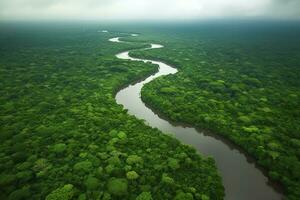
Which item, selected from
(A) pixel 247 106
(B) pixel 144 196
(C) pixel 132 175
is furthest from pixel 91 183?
(A) pixel 247 106

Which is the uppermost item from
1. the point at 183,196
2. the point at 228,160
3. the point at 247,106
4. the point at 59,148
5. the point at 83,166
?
the point at 59,148

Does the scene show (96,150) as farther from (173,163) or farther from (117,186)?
(173,163)

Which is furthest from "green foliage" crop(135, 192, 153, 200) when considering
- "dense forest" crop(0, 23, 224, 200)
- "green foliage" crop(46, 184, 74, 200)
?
"green foliage" crop(46, 184, 74, 200)

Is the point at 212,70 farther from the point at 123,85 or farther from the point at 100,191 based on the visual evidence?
the point at 100,191

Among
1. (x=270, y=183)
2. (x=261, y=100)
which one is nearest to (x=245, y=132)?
(x=270, y=183)

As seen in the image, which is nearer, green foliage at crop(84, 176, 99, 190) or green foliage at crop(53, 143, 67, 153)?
green foliage at crop(84, 176, 99, 190)

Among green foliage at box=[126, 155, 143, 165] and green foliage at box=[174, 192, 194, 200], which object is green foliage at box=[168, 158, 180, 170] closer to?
green foliage at box=[126, 155, 143, 165]
